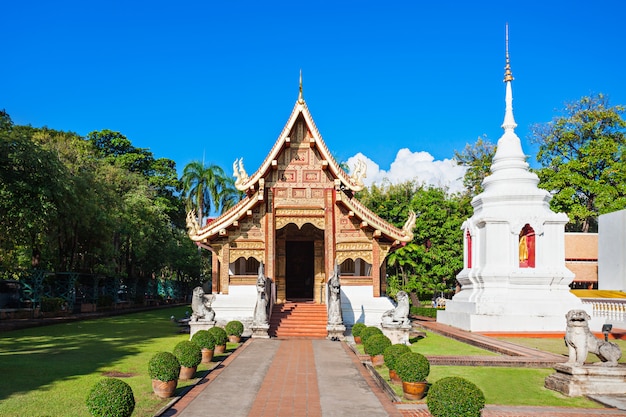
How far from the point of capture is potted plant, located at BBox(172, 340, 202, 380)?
10.3 meters

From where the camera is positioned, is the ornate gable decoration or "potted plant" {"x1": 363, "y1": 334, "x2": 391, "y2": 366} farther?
the ornate gable decoration

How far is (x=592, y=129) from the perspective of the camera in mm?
34500

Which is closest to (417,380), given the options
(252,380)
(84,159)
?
(252,380)

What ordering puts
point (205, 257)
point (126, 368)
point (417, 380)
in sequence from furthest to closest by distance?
point (205, 257) → point (126, 368) → point (417, 380)

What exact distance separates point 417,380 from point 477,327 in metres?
11.0

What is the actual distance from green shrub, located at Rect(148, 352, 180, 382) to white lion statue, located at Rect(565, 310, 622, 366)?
22.6 feet

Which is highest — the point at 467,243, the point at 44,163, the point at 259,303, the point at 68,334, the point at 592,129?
the point at 592,129

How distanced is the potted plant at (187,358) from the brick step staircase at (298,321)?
27.4 feet

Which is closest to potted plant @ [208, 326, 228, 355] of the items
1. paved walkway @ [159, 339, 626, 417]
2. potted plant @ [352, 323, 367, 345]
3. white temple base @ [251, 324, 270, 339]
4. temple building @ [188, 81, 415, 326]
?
paved walkway @ [159, 339, 626, 417]

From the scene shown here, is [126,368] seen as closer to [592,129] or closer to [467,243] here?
[467,243]

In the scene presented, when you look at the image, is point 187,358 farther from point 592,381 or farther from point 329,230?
point 329,230

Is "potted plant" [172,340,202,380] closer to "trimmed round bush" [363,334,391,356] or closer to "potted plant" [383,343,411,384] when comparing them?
"potted plant" [383,343,411,384]

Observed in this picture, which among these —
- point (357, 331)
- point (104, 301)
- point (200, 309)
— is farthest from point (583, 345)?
point (104, 301)

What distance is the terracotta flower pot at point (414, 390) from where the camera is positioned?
8734 mm
